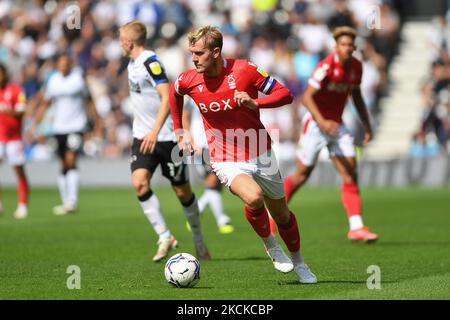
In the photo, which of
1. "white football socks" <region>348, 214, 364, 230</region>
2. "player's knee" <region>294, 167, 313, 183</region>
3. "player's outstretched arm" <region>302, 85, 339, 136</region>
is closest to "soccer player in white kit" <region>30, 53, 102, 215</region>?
"player's knee" <region>294, 167, 313, 183</region>

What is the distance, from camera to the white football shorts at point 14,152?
18469mm

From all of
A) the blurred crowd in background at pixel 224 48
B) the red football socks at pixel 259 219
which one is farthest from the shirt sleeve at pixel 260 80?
the blurred crowd in background at pixel 224 48

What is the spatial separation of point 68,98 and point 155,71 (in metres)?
7.98

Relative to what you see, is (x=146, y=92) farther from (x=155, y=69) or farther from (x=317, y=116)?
(x=317, y=116)

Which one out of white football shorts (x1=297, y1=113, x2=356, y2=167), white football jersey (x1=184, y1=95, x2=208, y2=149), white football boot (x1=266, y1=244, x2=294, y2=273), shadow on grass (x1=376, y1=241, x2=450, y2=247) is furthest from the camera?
white football jersey (x1=184, y1=95, x2=208, y2=149)

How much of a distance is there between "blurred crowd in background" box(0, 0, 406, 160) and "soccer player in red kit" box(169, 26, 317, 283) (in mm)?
15957

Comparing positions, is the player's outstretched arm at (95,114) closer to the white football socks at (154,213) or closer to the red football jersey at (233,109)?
the white football socks at (154,213)

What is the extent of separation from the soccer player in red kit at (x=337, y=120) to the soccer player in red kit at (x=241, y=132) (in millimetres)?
3880

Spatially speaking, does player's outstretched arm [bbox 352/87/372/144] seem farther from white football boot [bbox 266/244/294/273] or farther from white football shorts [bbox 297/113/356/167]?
white football boot [bbox 266/244/294/273]

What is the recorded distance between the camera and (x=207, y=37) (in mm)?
9320

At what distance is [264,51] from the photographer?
27.5 metres

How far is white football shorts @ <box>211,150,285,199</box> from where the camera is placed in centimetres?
939

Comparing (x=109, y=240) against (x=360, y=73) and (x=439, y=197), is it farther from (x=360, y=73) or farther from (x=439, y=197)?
(x=439, y=197)
